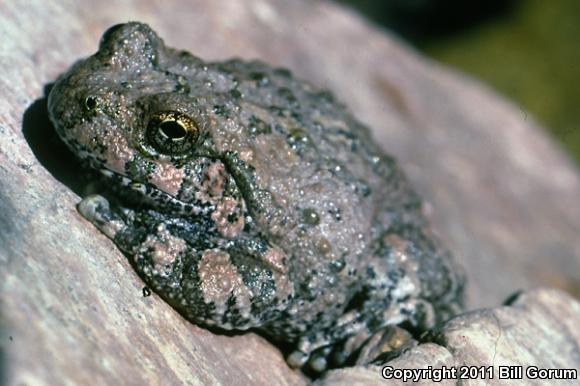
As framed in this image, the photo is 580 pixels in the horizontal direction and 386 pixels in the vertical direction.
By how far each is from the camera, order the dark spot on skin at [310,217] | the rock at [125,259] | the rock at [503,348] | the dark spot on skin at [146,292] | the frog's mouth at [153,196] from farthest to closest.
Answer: the dark spot on skin at [310,217] → the frog's mouth at [153,196] → the dark spot on skin at [146,292] → the rock at [503,348] → the rock at [125,259]

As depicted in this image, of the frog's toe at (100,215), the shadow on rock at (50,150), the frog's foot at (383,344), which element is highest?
the frog's foot at (383,344)

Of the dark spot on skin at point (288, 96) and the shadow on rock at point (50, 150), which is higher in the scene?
the dark spot on skin at point (288, 96)

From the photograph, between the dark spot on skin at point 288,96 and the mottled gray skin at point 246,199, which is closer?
the mottled gray skin at point 246,199

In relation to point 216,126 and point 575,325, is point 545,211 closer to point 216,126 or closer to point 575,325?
point 575,325

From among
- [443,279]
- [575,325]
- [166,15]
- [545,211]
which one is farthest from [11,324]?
[545,211]

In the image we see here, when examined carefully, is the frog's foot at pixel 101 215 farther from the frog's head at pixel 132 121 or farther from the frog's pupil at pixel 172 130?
the frog's pupil at pixel 172 130


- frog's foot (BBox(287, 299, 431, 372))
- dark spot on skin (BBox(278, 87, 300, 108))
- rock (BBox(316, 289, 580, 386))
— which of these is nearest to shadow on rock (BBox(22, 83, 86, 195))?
dark spot on skin (BBox(278, 87, 300, 108))

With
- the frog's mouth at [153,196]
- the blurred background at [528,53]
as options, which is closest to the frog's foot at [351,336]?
the frog's mouth at [153,196]

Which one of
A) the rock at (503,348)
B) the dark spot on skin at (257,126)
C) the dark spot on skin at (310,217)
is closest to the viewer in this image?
the rock at (503,348)
